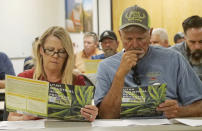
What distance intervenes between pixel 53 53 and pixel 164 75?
0.77 meters

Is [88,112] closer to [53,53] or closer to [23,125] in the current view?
[23,125]

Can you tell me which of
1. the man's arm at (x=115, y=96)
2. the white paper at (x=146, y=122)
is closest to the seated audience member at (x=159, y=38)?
the man's arm at (x=115, y=96)

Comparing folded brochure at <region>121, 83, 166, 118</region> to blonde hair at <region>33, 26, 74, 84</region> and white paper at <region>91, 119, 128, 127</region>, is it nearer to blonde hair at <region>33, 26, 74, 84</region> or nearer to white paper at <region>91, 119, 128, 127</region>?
white paper at <region>91, 119, 128, 127</region>

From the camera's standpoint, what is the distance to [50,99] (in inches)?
62.4

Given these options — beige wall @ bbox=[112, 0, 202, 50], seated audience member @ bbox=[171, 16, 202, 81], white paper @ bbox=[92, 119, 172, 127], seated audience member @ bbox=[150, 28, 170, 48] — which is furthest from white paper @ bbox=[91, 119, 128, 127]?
beige wall @ bbox=[112, 0, 202, 50]

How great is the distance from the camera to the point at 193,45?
3.09 meters

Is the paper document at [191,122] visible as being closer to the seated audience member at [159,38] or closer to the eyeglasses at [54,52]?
the eyeglasses at [54,52]

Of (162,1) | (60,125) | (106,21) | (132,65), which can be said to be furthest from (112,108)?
(106,21)

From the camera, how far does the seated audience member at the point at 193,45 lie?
306 centimetres

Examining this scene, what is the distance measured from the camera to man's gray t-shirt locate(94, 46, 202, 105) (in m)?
2.00

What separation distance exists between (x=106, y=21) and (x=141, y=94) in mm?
6967

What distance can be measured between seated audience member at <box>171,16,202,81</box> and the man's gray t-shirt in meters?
1.05

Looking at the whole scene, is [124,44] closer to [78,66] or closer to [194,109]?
[194,109]

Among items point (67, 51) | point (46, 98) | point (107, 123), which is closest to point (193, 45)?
point (67, 51)
